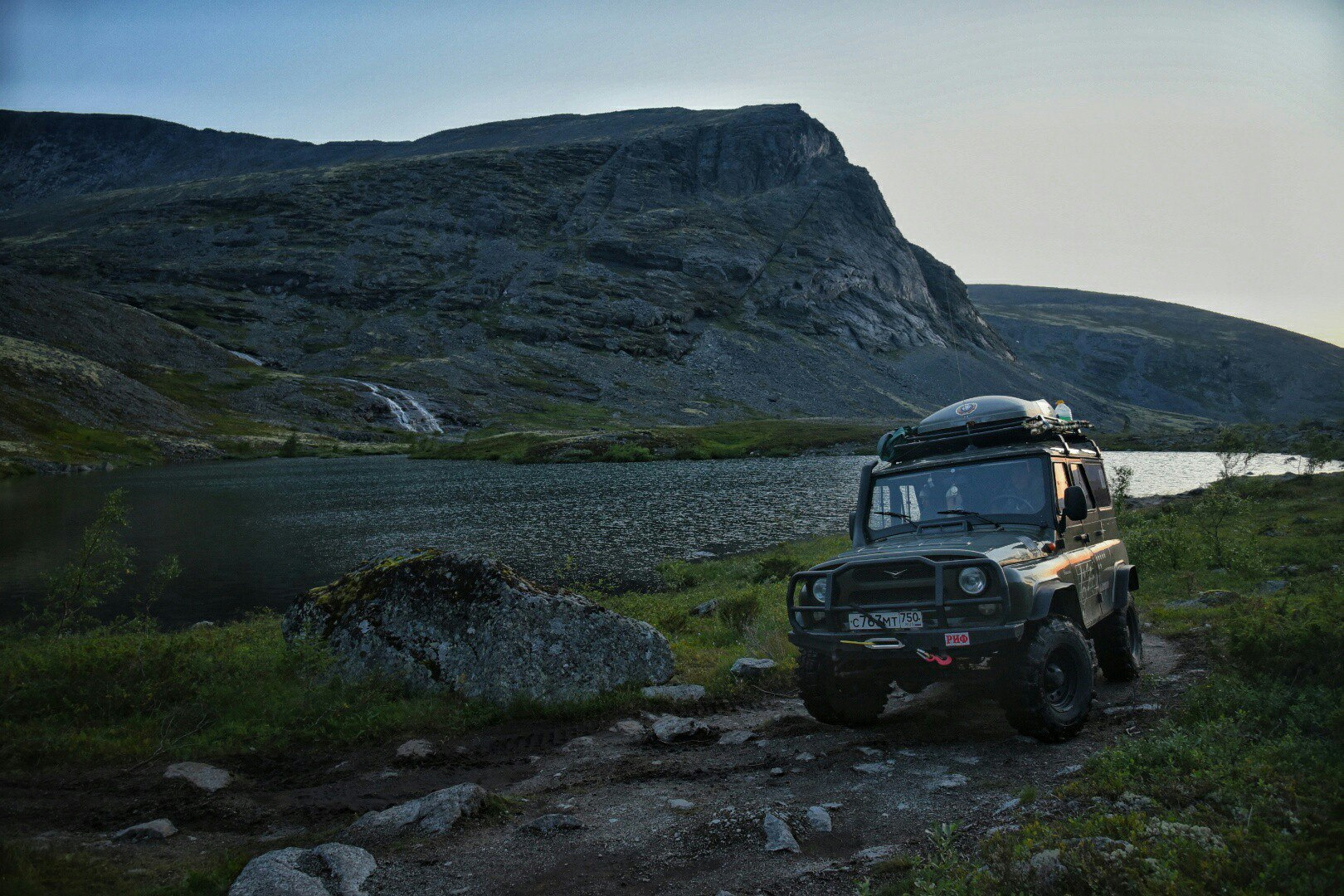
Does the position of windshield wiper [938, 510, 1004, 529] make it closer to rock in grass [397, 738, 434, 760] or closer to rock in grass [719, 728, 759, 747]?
rock in grass [719, 728, 759, 747]

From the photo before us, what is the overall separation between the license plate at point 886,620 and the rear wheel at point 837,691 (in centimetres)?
71

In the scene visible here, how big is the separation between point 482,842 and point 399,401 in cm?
15282

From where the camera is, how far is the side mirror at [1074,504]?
9109mm

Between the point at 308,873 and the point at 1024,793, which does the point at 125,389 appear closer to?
the point at 308,873

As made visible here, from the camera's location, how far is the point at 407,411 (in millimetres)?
146375

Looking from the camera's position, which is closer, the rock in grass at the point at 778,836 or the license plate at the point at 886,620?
the rock in grass at the point at 778,836

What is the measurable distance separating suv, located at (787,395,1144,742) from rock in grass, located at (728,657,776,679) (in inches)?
106

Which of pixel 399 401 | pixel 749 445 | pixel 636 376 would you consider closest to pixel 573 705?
pixel 749 445

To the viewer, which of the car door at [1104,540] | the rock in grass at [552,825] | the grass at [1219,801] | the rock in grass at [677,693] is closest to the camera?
the grass at [1219,801]

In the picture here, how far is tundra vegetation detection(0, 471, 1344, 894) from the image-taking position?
4469 mm

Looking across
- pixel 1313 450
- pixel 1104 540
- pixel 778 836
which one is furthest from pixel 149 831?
pixel 1313 450

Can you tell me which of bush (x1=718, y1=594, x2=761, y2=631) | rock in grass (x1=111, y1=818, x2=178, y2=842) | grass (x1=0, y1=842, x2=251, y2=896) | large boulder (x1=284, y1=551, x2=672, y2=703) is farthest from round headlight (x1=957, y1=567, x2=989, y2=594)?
rock in grass (x1=111, y1=818, x2=178, y2=842)

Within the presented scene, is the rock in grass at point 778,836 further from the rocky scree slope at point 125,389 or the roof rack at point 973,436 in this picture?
the rocky scree slope at point 125,389

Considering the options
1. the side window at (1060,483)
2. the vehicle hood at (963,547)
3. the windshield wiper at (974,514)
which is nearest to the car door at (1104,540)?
the side window at (1060,483)
